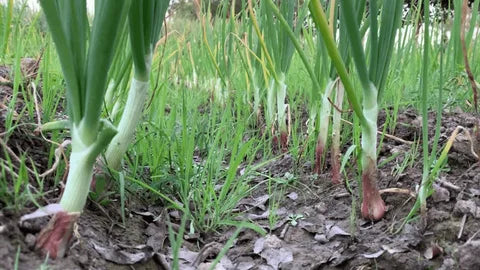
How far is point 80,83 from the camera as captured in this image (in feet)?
2.11

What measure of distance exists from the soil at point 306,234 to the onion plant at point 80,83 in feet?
0.15

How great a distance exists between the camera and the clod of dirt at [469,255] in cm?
72

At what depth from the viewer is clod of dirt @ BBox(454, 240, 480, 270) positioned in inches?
28.3

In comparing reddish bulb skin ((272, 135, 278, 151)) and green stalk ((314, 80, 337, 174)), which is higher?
green stalk ((314, 80, 337, 174))

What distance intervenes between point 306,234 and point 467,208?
0.34 metres

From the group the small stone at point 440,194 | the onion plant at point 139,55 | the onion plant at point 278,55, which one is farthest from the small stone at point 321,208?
the onion plant at point 139,55

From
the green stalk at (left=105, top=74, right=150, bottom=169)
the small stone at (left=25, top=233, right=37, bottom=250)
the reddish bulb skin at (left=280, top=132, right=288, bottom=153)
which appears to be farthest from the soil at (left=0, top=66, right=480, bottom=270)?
the reddish bulb skin at (left=280, top=132, right=288, bottom=153)

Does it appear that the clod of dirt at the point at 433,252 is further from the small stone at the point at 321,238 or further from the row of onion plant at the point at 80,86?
the row of onion plant at the point at 80,86

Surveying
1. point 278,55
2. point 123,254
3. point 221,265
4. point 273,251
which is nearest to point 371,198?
point 273,251

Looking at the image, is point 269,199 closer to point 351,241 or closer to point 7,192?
point 351,241

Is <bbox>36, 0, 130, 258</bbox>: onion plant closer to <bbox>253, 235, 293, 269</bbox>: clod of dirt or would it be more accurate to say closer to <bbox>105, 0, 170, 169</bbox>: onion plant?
<bbox>105, 0, 170, 169</bbox>: onion plant

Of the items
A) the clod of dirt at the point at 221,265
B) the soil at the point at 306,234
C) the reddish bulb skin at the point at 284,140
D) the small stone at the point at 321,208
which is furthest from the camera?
the reddish bulb skin at the point at 284,140

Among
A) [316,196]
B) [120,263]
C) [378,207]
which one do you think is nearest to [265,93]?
[316,196]

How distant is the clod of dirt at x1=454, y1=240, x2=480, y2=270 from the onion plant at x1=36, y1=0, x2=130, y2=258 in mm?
596
